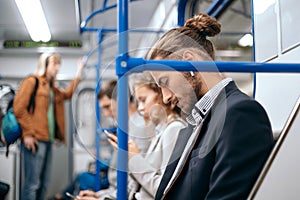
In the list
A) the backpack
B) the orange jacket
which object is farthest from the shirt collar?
the backpack

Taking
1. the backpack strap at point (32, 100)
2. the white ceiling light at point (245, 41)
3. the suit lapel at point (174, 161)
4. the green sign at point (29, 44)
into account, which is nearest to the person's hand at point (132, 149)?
the suit lapel at point (174, 161)

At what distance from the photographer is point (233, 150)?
0.88 meters

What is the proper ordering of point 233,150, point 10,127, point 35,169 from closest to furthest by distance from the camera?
point 233,150, point 10,127, point 35,169

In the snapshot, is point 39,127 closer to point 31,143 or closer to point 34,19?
point 31,143

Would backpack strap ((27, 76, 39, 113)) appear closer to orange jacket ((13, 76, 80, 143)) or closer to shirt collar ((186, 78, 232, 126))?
orange jacket ((13, 76, 80, 143))

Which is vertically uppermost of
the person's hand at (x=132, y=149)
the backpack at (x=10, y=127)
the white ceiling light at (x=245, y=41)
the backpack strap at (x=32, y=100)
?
the white ceiling light at (x=245, y=41)

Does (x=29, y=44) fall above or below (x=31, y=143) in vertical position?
above

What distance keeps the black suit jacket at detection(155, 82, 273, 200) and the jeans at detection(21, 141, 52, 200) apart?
220 cm

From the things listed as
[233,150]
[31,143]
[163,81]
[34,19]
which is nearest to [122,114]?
[163,81]

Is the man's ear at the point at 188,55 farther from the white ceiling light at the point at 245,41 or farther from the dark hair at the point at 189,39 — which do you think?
the white ceiling light at the point at 245,41

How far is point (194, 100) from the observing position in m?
1.07

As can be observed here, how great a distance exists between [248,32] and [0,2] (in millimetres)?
3217

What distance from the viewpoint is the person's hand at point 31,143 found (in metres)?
2.90

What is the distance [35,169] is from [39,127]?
32 cm
